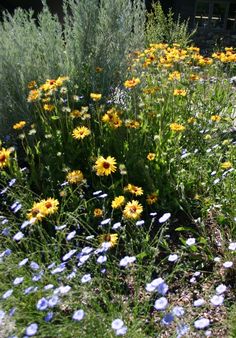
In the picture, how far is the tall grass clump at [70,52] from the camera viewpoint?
3379 millimetres

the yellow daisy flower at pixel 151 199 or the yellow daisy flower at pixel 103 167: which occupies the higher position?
the yellow daisy flower at pixel 103 167

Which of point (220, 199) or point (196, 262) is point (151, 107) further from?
point (196, 262)

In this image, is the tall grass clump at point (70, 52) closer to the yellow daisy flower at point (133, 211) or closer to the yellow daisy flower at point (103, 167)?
the yellow daisy flower at point (103, 167)

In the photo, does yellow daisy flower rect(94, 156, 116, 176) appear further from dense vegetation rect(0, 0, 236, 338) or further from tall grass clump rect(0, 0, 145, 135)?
tall grass clump rect(0, 0, 145, 135)

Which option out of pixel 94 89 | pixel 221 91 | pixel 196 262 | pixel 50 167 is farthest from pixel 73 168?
pixel 221 91

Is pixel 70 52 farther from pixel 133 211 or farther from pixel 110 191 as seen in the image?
pixel 133 211

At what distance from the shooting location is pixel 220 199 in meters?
2.56

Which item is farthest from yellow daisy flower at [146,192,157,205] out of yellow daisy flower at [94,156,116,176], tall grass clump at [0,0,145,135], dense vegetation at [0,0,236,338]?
tall grass clump at [0,0,145,135]

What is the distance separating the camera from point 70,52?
11.4 feet

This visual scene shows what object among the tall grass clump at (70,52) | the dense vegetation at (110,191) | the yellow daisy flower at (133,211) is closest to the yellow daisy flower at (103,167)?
the dense vegetation at (110,191)

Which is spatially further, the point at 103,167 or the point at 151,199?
the point at 151,199

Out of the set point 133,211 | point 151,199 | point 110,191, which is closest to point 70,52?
point 110,191

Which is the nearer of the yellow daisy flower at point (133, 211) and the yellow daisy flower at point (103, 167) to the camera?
the yellow daisy flower at point (133, 211)

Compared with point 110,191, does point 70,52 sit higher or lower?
higher
